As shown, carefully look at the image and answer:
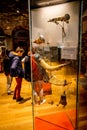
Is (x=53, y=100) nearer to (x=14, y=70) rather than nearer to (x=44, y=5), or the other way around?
(x=14, y=70)

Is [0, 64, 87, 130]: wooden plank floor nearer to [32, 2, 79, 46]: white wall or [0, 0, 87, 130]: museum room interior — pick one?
[0, 0, 87, 130]: museum room interior

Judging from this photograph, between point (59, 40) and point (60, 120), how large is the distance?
1570 millimetres

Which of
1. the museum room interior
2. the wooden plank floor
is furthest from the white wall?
the wooden plank floor

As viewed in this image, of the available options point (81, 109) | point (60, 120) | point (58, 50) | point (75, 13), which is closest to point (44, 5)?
point (75, 13)

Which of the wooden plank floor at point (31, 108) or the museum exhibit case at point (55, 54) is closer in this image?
the museum exhibit case at point (55, 54)

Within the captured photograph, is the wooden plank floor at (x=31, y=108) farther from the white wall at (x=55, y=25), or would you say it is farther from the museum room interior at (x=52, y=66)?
the white wall at (x=55, y=25)

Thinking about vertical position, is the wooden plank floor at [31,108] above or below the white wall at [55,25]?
below

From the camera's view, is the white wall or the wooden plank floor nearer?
the white wall

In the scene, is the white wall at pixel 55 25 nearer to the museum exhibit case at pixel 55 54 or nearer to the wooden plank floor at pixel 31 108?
the museum exhibit case at pixel 55 54

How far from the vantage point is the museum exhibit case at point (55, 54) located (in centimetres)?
315

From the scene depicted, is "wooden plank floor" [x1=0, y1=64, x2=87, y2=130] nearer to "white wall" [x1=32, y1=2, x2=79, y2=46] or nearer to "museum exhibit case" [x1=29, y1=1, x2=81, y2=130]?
"museum exhibit case" [x1=29, y1=1, x2=81, y2=130]

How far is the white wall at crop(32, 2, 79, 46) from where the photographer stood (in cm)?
312

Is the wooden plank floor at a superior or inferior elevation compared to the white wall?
inferior

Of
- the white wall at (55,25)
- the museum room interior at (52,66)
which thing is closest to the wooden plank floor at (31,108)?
the museum room interior at (52,66)
